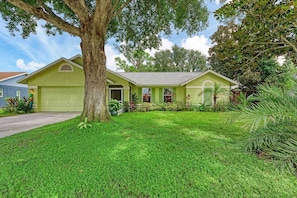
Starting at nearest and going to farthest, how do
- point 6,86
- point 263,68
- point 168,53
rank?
1. point 263,68
2. point 6,86
3. point 168,53

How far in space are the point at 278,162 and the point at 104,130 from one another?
524 cm

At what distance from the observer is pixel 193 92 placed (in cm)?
1784

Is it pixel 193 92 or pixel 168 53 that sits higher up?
pixel 168 53

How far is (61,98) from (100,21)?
1137 centimetres

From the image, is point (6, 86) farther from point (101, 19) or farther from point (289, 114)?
point (289, 114)

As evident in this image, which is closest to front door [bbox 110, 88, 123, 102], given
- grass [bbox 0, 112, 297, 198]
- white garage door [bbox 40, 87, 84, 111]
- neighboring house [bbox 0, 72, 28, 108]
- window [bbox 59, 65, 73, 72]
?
white garage door [bbox 40, 87, 84, 111]

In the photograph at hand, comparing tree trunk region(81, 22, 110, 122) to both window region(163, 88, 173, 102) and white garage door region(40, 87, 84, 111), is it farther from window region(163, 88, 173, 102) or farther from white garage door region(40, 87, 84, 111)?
window region(163, 88, 173, 102)

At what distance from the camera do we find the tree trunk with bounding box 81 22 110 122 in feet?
22.8

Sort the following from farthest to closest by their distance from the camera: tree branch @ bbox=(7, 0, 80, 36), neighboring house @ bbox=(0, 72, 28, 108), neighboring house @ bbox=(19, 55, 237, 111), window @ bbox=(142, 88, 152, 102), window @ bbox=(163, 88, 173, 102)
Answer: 1. neighboring house @ bbox=(0, 72, 28, 108)
2. window @ bbox=(142, 88, 152, 102)
3. window @ bbox=(163, 88, 173, 102)
4. neighboring house @ bbox=(19, 55, 237, 111)
5. tree branch @ bbox=(7, 0, 80, 36)

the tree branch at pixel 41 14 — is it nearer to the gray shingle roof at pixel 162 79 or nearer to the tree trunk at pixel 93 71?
the tree trunk at pixel 93 71

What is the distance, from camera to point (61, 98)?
1600 cm

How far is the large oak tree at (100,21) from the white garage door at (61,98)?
6.18m

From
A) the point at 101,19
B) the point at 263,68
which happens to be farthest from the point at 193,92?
the point at 101,19

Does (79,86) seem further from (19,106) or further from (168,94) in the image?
(168,94)
